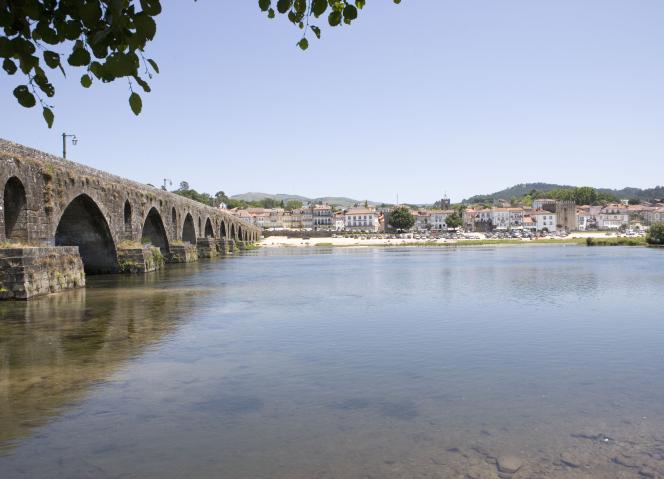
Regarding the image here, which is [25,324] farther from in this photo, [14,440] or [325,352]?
[14,440]

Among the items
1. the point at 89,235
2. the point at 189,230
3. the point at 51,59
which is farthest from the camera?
the point at 189,230

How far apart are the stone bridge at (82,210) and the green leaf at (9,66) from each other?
16.1m

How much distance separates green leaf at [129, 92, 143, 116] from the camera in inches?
156

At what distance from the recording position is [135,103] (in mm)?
3977

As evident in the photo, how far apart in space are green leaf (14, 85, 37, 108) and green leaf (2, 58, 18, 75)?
440 mm

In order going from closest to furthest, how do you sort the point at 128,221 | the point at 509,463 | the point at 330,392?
the point at 509,463 → the point at 330,392 → the point at 128,221

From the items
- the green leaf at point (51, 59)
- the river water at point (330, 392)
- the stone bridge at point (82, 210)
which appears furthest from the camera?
the stone bridge at point (82, 210)

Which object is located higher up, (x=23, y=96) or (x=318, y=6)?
(x=318, y=6)

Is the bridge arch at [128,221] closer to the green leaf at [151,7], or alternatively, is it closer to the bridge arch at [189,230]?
the bridge arch at [189,230]

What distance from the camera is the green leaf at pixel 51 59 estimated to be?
4086mm

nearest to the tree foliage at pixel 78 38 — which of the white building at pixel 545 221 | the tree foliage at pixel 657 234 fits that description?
the tree foliage at pixel 657 234

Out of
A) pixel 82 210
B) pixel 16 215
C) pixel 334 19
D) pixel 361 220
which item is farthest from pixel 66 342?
pixel 361 220

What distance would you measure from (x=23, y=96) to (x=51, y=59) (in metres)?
0.32

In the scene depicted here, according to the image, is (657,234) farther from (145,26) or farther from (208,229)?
(145,26)
